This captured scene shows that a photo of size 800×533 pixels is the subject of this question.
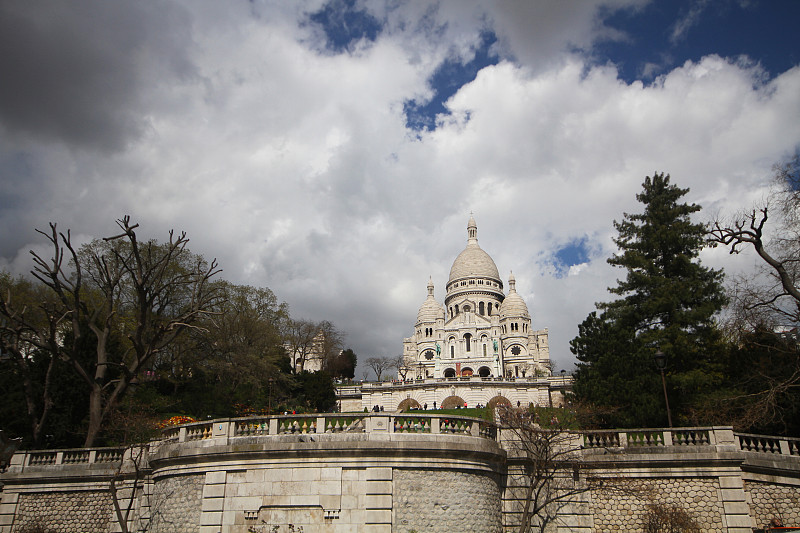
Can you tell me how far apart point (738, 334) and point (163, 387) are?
37.4 meters

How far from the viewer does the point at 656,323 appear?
32.8 meters

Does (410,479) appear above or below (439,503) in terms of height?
above

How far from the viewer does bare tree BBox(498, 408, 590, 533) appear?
→ 60.0ft

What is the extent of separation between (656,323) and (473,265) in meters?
90.2

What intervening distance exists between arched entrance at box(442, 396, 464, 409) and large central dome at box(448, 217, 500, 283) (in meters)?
57.0

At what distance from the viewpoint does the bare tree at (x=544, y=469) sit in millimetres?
18297

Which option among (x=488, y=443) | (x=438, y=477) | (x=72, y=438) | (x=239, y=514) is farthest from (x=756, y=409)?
(x=72, y=438)

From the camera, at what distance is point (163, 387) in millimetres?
44188

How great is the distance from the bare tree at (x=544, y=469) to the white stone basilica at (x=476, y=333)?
7506 cm

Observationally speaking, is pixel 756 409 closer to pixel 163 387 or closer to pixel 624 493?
pixel 624 493

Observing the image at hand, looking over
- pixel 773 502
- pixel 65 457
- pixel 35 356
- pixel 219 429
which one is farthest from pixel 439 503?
pixel 35 356

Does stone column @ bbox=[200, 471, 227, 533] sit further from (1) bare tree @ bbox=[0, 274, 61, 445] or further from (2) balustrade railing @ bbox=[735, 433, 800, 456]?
(2) balustrade railing @ bbox=[735, 433, 800, 456]

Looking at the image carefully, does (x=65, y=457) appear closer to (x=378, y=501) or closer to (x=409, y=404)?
(x=378, y=501)

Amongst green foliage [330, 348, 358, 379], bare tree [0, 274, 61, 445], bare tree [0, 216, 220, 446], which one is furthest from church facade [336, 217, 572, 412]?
bare tree [0, 274, 61, 445]
